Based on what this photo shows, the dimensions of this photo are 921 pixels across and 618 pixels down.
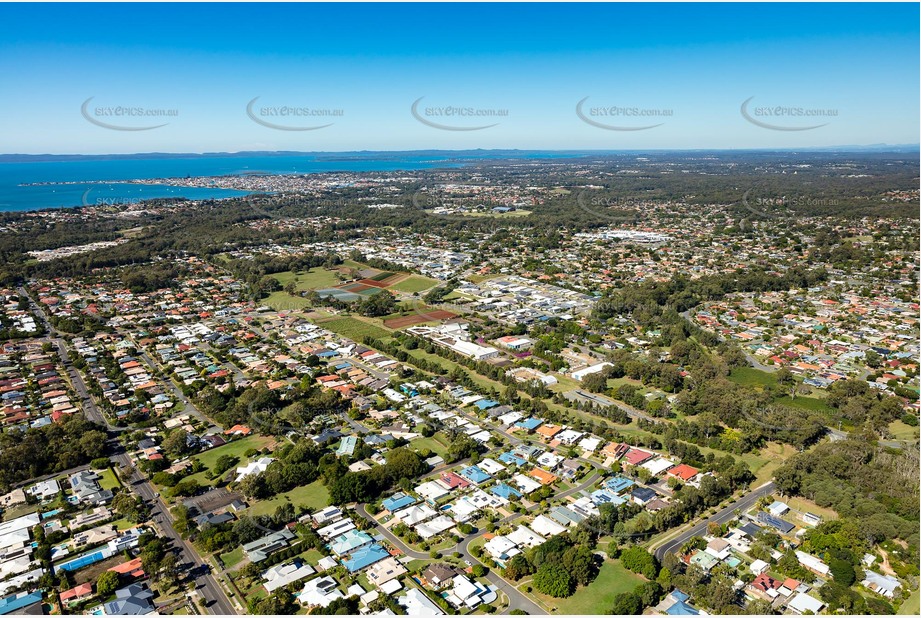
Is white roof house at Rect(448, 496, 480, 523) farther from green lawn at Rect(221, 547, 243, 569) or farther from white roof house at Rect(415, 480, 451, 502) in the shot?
green lawn at Rect(221, 547, 243, 569)

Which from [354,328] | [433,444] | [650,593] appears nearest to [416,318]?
[354,328]

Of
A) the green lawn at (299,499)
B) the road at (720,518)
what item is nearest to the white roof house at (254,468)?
the green lawn at (299,499)

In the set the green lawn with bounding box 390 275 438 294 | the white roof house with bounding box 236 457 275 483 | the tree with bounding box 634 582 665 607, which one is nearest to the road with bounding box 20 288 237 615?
the white roof house with bounding box 236 457 275 483

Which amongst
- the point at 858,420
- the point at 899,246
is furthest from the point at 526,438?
the point at 899,246

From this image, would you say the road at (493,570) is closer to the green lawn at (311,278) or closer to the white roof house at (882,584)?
the white roof house at (882,584)

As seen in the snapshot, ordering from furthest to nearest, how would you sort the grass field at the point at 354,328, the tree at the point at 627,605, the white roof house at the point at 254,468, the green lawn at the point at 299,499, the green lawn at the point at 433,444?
the grass field at the point at 354,328, the green lawn at the point at 433,444, the white roof house at the point at 254,468, the green lawn at the point at 299,499, the tree at the point at 627,605

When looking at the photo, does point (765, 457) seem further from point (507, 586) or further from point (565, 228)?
point (565, 228)

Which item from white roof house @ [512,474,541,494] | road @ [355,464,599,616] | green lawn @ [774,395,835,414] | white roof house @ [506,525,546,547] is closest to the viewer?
road @ [355,464,599,616]
